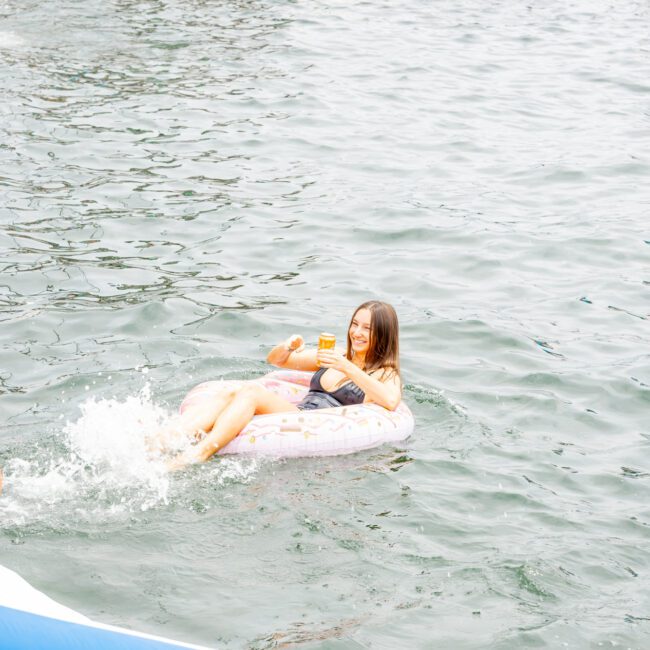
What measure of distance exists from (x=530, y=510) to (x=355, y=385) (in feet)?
5.13

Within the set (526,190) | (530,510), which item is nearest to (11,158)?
(526,190)

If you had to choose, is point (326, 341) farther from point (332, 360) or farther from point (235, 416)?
point (235, 416)

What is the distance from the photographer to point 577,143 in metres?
14.0

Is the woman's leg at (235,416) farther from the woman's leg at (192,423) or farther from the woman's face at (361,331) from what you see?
the woman's face at (361,331)

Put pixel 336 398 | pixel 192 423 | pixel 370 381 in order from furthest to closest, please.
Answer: pixel 336 398 < pixel 370 381 < pixel 192 423

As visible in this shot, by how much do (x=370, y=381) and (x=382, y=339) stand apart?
339mm

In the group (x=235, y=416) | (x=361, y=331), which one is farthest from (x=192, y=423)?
(x=361, y=331)

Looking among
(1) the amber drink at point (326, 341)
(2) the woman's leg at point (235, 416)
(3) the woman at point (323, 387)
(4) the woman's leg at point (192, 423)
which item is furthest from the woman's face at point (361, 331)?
(4) the woman's leg at point (192, 423)

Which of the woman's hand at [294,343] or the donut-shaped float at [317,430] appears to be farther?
the woman's hand at [294,343]

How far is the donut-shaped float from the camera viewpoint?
6988 mm

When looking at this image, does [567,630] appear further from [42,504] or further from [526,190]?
[526,190]

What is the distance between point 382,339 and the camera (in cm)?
754

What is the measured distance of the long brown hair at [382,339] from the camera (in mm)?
7523

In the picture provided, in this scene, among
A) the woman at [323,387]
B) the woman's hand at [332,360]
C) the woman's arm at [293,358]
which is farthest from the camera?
Result: the woman's arm at [293,358]
